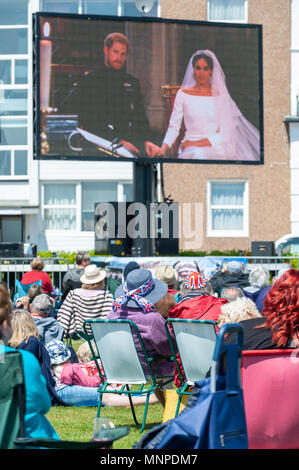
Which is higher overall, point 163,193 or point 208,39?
point 208,39

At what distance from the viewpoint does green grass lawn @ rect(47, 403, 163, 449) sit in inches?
225

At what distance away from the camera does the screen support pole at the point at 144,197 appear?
1728cm

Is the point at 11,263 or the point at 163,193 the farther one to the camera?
the point at 163,193

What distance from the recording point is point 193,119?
16406 mm

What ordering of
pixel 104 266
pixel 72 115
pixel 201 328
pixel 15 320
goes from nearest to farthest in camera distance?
pixel 201 328 → pixel 15 320 → pixel 104 266 → pixel 72 115

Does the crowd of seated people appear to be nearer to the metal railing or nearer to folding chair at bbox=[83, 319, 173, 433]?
folding chair at bbox=[83, 319, 173, 433]

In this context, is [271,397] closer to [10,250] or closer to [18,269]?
[18,269]

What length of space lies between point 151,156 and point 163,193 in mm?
8923

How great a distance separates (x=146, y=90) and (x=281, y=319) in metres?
12.9

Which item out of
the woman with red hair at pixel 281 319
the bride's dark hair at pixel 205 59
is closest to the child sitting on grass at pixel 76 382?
the woman with red hair at pixel 281 319

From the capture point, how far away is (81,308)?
29.0 ft

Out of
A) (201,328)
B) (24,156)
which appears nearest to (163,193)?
(24,156)

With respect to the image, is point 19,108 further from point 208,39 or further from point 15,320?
point 15,320

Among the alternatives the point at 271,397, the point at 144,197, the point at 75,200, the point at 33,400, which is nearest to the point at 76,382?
the point at 271,397
